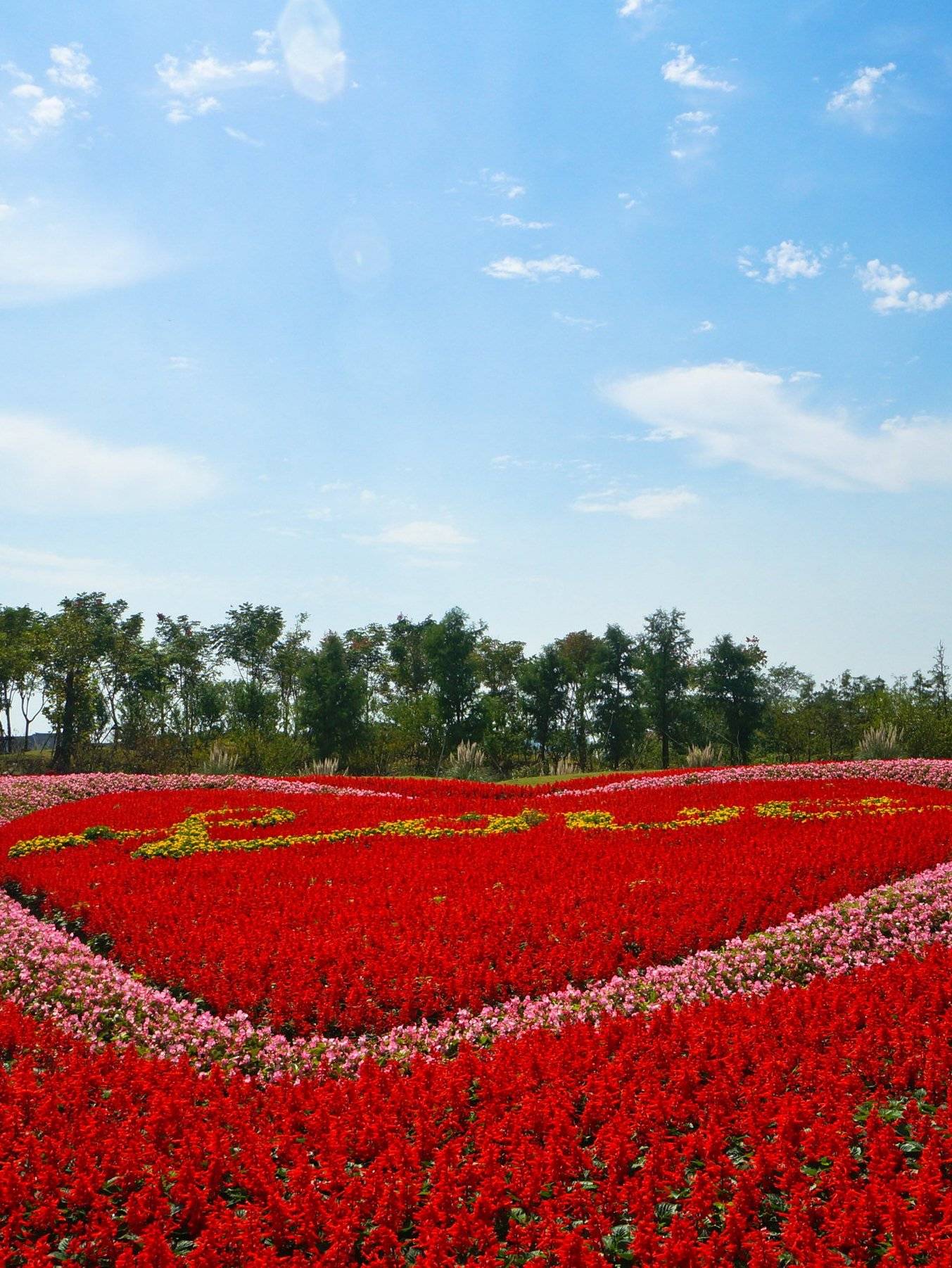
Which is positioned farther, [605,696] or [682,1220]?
[605,696]

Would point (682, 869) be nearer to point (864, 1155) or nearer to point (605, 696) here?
point (864, 1155)

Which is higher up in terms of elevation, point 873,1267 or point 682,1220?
point 682,1220

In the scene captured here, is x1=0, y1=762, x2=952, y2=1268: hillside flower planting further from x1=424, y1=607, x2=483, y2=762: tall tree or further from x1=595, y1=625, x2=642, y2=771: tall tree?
x1=595, y1=625, x2=642, y2=771: tall tree

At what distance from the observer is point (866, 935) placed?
649cm

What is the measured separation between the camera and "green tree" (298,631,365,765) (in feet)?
102

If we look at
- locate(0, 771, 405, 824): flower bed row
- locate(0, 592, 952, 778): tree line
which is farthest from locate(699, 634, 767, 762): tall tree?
locate(0, 771, 405, 824): flower bed row

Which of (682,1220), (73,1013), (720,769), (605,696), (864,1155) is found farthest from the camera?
(605,696)

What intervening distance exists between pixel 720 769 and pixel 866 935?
44.6 ft

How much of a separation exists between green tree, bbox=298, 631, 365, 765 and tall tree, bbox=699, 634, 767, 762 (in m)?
13.0

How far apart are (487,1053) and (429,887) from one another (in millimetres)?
3423

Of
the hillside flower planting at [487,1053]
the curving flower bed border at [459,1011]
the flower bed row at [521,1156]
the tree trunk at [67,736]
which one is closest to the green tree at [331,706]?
the tree trunk at [67,736]

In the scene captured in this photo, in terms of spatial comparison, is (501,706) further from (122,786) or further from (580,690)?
(122,786)

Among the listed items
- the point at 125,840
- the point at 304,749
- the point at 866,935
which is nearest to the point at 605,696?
the point at 304,749

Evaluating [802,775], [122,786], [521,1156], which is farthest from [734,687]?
[521,1156]
